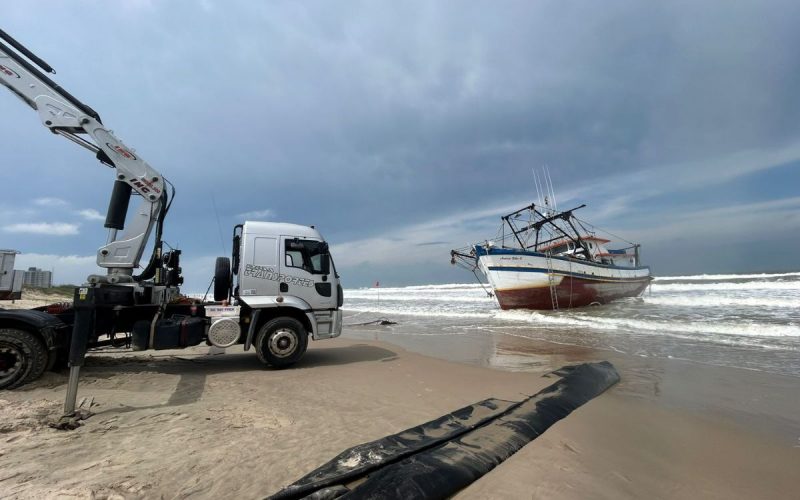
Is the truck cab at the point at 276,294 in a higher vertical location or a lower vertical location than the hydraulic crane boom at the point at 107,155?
lower

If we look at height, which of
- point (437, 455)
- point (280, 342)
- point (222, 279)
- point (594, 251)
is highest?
point (594, 251)

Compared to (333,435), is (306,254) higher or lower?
higher

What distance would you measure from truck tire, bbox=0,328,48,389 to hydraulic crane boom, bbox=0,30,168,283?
153 cm

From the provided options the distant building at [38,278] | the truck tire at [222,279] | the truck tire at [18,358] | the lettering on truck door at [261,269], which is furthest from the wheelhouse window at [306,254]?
the distant building at [38,278]

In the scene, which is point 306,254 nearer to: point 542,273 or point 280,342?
point 280,342

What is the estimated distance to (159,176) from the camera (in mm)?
7832

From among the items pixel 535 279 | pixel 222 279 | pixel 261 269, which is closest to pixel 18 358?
pixel 222 279

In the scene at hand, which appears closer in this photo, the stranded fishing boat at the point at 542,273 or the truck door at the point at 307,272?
the truck door at the point at 307,272

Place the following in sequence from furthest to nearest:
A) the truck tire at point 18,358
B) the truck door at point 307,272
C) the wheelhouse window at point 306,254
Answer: the wheelhouse window at point 306,254 → the truck door at point 307,272 → the truck tire at point 18,358

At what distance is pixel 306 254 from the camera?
803 centimetres

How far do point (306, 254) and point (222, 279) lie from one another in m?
1.85

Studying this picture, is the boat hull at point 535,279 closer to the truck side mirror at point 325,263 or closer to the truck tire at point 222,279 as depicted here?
the truck side mirror at point 325,263

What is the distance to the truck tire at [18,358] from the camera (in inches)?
216

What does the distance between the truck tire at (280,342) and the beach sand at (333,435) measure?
0.57m
